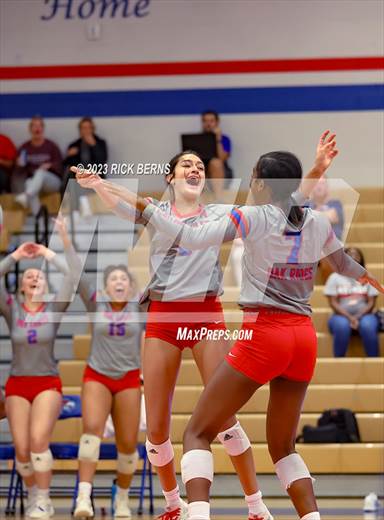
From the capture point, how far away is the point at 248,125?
12641mm

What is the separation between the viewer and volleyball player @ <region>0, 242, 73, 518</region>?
8.20 meters

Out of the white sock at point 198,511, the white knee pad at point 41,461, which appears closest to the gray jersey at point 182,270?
the white sock at point 198,511

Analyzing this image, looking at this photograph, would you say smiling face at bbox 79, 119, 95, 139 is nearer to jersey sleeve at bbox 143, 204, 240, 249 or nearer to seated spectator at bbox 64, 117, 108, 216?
seated spectator at bbox 64, 117, 108, 216

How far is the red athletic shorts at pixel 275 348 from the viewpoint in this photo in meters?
5.31

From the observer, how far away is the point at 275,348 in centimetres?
533

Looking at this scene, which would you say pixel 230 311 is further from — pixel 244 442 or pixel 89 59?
pixel 89 59

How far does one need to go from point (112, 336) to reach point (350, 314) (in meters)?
2.42

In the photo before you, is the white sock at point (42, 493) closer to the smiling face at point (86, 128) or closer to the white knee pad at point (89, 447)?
the white knee pad at point (89, 447)

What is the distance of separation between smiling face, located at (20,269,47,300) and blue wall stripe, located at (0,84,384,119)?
455cm

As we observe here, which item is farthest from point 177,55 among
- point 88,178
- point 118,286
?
point 88,178

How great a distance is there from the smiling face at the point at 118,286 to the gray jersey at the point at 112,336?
69 millimetres

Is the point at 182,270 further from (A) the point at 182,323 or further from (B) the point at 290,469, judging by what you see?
(B) the point at 290,469

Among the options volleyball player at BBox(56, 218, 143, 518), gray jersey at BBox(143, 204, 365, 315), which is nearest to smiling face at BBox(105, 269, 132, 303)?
volleyball player at BBox(56, 218, 143, 518)

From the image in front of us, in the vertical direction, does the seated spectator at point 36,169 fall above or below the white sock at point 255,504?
above
